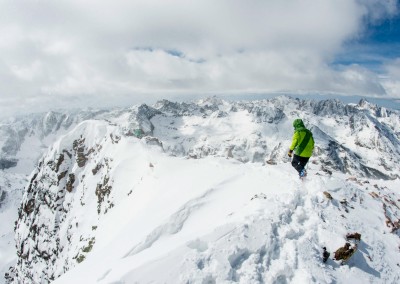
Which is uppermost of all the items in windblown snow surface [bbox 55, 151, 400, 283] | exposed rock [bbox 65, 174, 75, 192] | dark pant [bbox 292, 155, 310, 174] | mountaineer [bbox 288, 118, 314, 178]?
mountaineer [bbox 288, 118, 314, 178]

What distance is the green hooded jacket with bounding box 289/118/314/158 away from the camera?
68.3 ft

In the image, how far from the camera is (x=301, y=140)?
21.0m

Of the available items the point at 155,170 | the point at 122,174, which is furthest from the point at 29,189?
the point at 155,170

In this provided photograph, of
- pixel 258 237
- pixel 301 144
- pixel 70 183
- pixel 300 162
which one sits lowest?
pixel 70 183

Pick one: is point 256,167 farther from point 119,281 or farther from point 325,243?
point 119,281

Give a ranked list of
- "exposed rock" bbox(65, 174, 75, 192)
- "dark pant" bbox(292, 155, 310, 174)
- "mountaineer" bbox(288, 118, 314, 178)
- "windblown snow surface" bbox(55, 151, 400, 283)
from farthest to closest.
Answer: "exposed rock" bbox(65, 174, 75, 192), "dark pant" bbox(292, 155, 310, 174), "mountaineer" bbox(288, 118, 314, 178), "windblown snow surface" bbox(55, 151, 400, 283)

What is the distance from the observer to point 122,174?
5212 cm

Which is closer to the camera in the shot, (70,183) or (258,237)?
(258,237)

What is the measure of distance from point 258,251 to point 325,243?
3.74 metres

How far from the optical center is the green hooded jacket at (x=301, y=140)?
20.8m

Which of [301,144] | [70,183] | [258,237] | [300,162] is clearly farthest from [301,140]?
[70,183]

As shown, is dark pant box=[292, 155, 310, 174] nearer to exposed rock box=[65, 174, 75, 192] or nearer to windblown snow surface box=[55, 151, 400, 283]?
windblown snow surface box=[55, 151, 400, 283]

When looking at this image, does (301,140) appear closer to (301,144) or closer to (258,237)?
(301,144)

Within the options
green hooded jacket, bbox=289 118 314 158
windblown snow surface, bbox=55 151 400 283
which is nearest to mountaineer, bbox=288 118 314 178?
green hooded jacket, bbox=289 118 314 158
